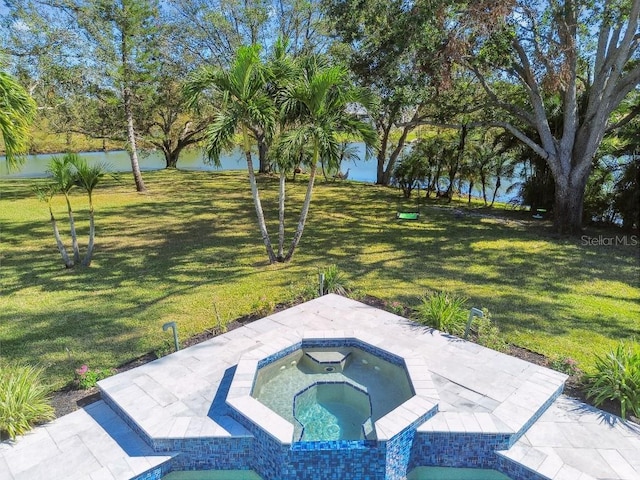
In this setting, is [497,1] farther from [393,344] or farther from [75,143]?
[75,143]

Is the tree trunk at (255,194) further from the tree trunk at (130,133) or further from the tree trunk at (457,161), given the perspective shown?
the tree trunk at (130,133)

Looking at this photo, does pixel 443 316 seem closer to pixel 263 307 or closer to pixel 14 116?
pixel 263 307

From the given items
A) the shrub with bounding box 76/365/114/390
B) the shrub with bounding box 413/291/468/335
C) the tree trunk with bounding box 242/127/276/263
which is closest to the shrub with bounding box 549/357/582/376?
the shrub with bounding box 413/291/468/335

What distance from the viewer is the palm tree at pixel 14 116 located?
365 cm

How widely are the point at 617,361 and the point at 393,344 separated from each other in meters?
2.41

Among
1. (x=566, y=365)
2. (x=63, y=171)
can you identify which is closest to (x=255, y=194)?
(x=63, y=171)

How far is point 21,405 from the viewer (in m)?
3.58

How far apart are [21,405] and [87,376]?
759 millimetres

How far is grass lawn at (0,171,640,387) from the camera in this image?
542cm

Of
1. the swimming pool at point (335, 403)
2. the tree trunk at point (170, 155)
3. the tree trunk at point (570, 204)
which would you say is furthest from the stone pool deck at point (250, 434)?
the tree trunk at point (170, 155)

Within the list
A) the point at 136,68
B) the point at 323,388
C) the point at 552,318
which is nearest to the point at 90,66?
the point at 136,68

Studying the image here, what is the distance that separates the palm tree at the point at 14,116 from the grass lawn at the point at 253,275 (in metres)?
2.53

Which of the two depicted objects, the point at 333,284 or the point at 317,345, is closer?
the point at 317,345

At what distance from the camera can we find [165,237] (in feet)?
34.2
